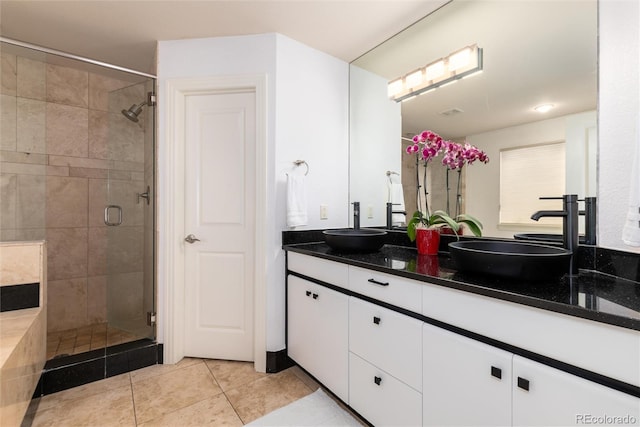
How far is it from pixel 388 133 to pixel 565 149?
1.15 meters

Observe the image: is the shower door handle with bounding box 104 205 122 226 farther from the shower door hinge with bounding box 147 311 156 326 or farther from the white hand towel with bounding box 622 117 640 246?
the white hand towel with bounding box 622 117 640 246

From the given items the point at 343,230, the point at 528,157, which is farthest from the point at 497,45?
the point at 343,230

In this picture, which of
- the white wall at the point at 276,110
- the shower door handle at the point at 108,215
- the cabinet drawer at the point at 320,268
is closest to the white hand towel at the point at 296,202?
the white wall at the point at 276,110

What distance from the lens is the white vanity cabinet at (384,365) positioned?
48.3 inches

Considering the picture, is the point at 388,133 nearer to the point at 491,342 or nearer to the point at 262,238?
the point at 262,238

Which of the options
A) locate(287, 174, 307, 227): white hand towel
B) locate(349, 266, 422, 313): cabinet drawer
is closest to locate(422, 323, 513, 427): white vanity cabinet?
locate(349, 266, 422, 313): cabinet drawer

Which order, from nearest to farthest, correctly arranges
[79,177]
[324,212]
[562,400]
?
[562,400] < [324,212] < [79,177]

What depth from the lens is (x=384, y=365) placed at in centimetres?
136

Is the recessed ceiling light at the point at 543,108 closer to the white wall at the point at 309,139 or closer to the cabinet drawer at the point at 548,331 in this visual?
the cabinet drawer at the point at 548,331

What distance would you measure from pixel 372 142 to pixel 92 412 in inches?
99.1

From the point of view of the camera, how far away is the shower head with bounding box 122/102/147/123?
245cm

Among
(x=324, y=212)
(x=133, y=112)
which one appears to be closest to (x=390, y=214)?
(x=324, y=212)

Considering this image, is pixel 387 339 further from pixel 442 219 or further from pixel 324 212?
pixel 324 212

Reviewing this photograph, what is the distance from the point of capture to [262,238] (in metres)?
2.10
